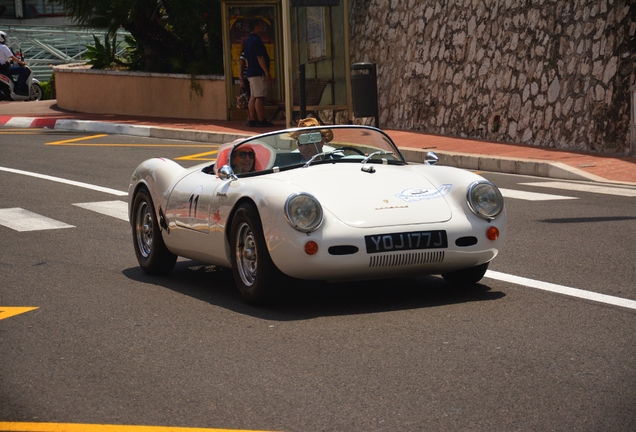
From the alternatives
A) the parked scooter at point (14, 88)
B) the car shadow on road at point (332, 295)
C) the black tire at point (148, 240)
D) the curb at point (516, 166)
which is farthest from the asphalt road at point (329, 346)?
the parked scooter at point (14, 88)

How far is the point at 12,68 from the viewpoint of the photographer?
31.5 meters

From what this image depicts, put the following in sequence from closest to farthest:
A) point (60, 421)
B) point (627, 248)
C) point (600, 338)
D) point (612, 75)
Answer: point (60, 421) → point (600, 338) → point (627, 248) → point (612, 75)

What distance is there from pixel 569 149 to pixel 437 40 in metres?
4.59

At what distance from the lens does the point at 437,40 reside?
819 inches

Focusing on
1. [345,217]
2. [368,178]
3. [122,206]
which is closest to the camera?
[345,217]

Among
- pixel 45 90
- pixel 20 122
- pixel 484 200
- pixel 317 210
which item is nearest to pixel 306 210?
pixel 317 210

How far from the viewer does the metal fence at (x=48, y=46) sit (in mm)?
41781

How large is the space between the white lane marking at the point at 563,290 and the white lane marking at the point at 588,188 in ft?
17.2

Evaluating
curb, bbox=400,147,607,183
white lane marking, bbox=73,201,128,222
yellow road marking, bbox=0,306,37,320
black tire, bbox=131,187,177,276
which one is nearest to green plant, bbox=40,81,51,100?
curb, bbox=400,147,607,183

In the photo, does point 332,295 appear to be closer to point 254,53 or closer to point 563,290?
point 563,290

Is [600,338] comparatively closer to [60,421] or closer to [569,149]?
[60,421]

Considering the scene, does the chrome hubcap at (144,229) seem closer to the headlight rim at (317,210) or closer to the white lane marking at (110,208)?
the headlight rim at (317,210)

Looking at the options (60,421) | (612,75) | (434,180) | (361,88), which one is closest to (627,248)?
(434,180)

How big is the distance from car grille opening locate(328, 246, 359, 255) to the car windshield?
102 centimetres
